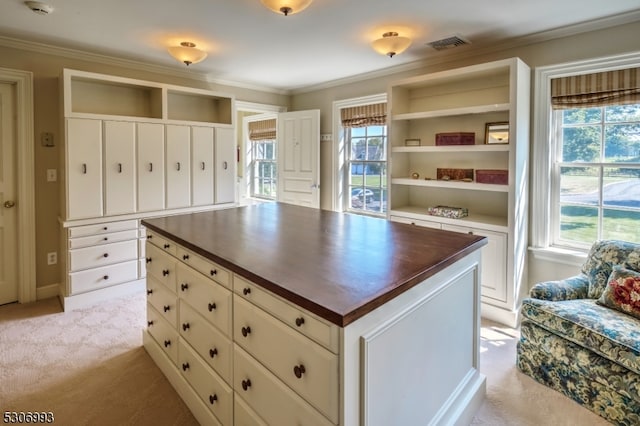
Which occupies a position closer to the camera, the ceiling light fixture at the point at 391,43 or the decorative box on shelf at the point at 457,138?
the ceiling light fixture at the point at 391,43

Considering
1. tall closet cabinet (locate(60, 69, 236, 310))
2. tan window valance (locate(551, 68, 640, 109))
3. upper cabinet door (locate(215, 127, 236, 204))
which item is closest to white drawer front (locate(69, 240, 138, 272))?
tall closet cabinet (locate(60, 69, 236, 310))

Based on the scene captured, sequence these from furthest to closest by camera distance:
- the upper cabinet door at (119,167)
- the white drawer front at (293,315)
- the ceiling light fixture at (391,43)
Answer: the upper cabinet door at (119,167), the ceiling light fixture at (391,43), the white drawer front at (293,315)

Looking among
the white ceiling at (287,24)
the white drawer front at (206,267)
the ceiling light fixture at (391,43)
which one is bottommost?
the white drawer front at (206,267)

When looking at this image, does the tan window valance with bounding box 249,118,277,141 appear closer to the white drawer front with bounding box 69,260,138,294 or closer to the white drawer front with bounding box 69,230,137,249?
the white drawer front with bounding box 69,230,137,249

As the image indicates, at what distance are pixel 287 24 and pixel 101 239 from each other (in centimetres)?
263

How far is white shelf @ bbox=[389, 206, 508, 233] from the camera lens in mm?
3125

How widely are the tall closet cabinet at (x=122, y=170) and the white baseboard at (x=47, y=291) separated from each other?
17cm

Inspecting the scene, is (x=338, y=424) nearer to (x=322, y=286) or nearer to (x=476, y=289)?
(x=322, y=286)

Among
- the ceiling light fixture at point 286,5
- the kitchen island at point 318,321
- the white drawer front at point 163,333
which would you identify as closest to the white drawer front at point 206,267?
the kitchen island at point 318,321

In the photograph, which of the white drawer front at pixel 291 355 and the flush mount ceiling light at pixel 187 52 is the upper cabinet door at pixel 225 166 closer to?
the flush mount ceiling light at pixel 187 52

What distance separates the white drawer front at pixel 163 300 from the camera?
2174 millimetres

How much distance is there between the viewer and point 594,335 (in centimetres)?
196

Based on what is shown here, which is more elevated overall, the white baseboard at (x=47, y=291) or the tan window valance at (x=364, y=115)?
the tan window valance at (x=364, y=115)

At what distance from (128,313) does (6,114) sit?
6.97 feet
